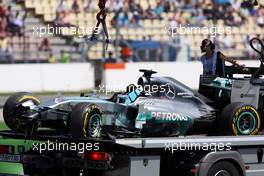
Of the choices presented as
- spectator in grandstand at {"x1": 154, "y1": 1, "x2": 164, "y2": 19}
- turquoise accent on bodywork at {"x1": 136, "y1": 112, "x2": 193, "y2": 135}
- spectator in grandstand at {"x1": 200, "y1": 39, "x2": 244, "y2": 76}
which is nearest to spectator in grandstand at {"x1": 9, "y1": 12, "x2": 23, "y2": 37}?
spectator in grandstand at {"x1": 154, "y1": 1, "x2": 164, "y2": 19}

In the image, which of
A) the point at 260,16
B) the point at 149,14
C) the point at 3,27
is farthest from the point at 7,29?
the point at 260,16

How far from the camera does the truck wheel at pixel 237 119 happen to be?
28.6 feet

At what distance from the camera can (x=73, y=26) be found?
874 inches

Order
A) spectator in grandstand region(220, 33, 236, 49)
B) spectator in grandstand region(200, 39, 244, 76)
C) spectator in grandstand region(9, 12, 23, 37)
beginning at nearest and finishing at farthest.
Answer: spectator in grandstand region(200, 39, 244, 76)
spectator in grandstand region(9, 12, 23, 37)
spectator in grandstand region(220, 33, 236, 49)

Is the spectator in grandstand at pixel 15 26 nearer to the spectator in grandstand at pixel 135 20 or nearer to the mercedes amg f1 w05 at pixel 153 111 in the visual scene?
the spectator in grandstand at pixel 135 20

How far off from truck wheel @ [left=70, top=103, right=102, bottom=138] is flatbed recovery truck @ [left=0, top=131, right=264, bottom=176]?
0.10 meters

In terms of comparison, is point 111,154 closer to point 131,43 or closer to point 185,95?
point 185,95

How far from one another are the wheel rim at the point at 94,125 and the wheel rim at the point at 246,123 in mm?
1683

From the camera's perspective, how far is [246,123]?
8898 mm

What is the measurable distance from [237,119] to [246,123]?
21 centimetres

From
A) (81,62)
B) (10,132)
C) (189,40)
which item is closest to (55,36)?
(81,62)

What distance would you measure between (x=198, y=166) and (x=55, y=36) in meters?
15.8

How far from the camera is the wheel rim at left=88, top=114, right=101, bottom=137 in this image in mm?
8125

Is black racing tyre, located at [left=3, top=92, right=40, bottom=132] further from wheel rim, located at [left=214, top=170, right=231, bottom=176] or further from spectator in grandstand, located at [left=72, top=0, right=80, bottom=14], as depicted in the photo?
spectator in grandstand, located at [left=72, top=0, right=80, bottom=14]
